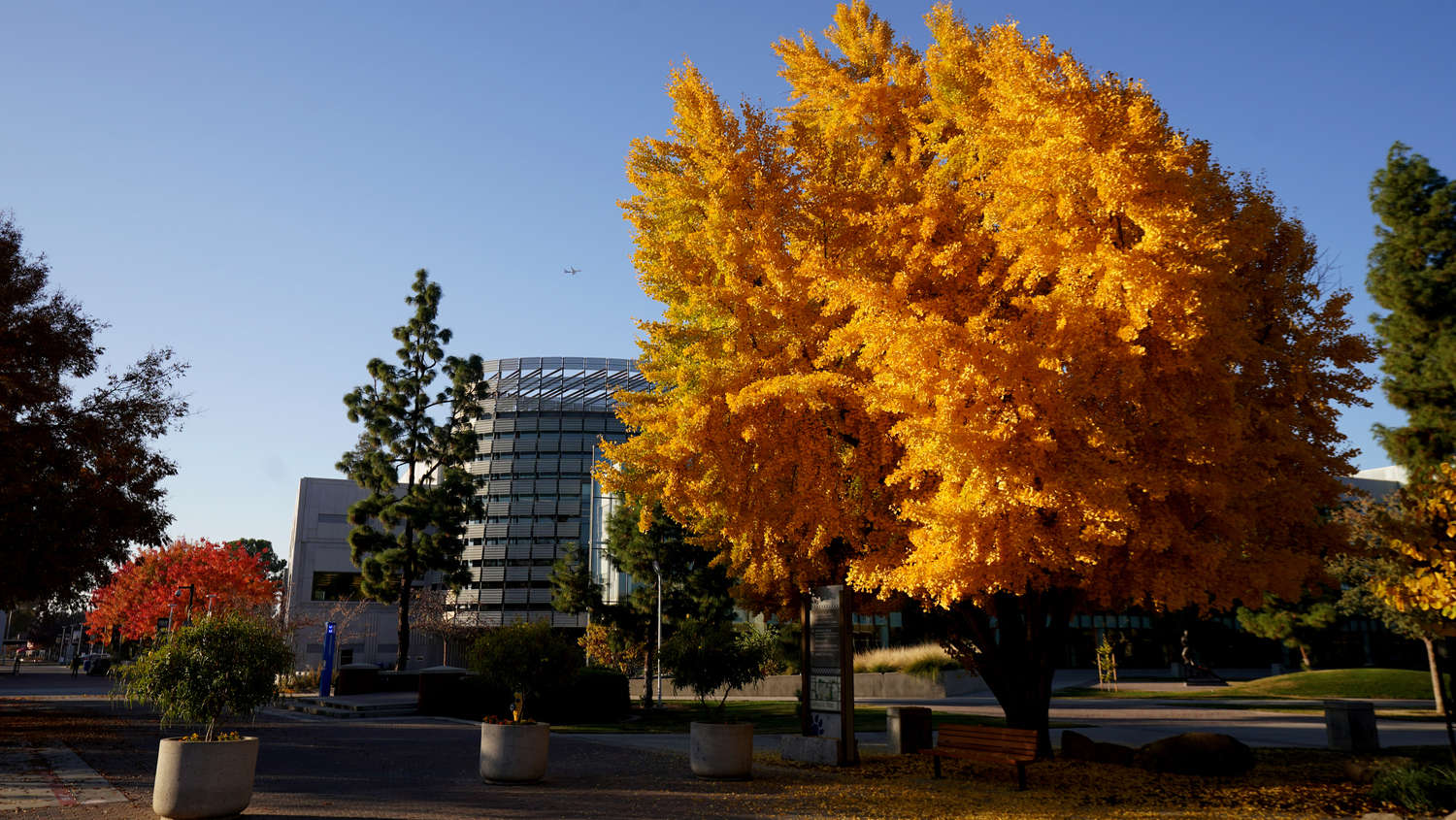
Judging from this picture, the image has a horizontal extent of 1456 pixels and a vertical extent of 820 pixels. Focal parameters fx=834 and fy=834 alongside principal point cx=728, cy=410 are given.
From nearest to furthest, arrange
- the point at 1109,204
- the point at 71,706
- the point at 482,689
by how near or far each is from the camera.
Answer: the point at 1109,204
the point at 482,689
the point at 71,706

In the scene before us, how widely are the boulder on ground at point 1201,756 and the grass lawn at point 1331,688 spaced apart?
19594 millimetres

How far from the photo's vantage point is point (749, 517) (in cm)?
1233

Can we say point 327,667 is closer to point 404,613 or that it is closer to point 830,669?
point 404,613

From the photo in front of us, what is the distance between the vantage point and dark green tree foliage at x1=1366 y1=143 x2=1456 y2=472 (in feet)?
80.6

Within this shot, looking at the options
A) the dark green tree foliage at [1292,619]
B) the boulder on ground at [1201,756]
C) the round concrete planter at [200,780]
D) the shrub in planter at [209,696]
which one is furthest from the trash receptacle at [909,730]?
the dark green tree foliage at [1292,619]

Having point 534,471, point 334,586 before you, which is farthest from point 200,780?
point 534,471

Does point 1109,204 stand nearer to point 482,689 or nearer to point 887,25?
point 887,25

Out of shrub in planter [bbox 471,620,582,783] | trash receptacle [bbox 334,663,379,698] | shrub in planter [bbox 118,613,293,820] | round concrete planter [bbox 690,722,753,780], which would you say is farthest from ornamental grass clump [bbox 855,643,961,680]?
shrub in planter [bbox 118,613,293,820]

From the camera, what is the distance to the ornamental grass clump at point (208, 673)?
9242mm

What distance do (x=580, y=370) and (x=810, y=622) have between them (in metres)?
84.4

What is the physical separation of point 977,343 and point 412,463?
3066 cm

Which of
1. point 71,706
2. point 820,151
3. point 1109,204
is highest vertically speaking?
point 820,151

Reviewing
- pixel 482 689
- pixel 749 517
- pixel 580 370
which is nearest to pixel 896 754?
pixel 749 517

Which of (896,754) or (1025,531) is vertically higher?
(1025,531)
